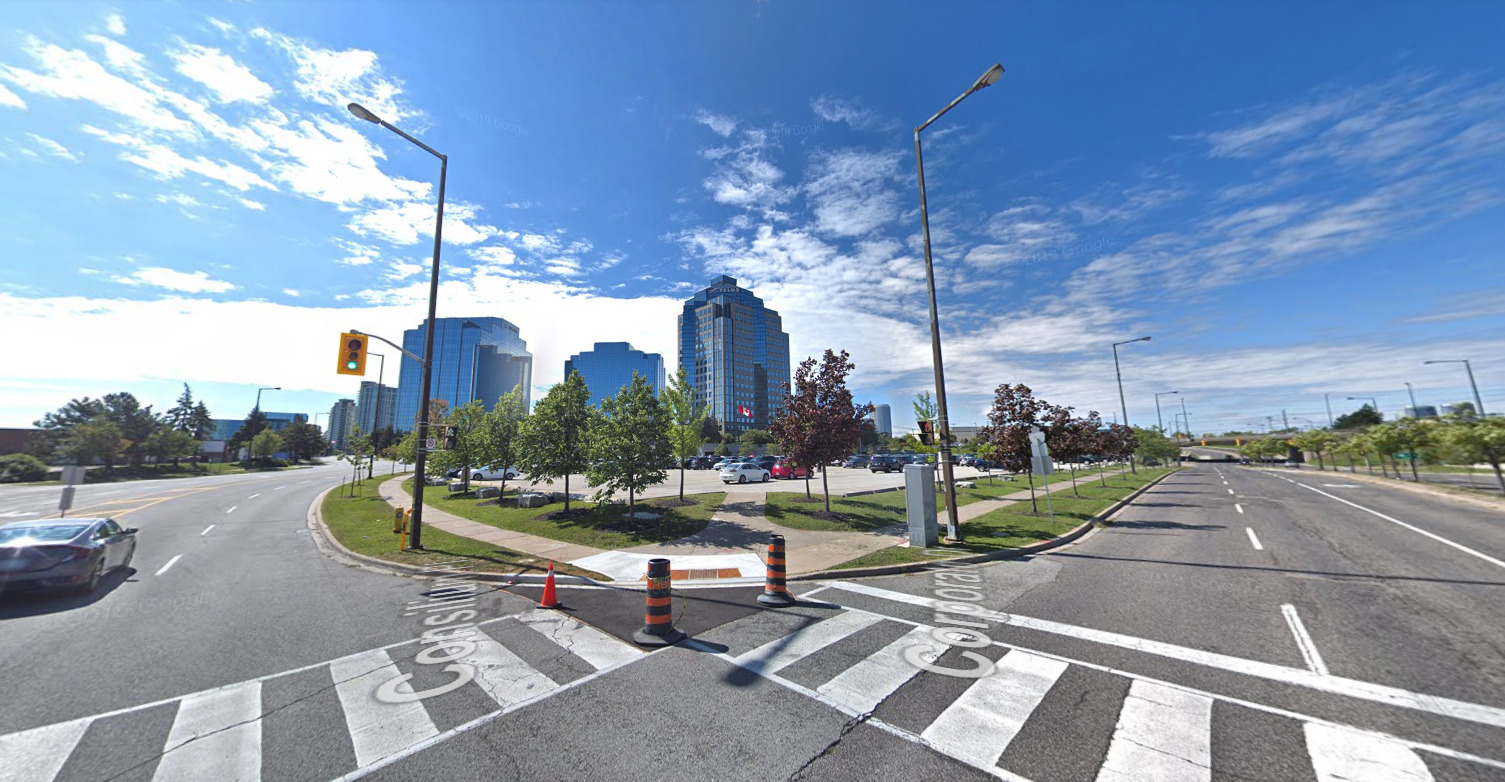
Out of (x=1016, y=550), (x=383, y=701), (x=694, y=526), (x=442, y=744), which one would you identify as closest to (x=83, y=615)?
(x=383, y=701)

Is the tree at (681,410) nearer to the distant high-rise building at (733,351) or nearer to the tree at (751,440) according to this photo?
the tree at (751,440)

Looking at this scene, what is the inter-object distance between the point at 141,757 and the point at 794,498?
18493 mm

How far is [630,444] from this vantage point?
623 inches

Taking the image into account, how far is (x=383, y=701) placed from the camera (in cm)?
480

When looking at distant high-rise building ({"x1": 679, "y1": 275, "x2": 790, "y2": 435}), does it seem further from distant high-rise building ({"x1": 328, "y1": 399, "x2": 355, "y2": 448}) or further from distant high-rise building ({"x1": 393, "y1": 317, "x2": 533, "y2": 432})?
distant high-rise building ({"x1": 328, "y1": 399, "x2": 355, "y2": 448})

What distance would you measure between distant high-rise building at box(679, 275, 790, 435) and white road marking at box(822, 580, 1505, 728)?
5300 inches

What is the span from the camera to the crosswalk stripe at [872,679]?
468cm

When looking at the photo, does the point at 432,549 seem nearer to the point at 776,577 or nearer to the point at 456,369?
the point at 776,577

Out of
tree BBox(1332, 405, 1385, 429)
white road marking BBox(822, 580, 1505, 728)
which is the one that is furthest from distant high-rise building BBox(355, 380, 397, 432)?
tree BBox(1332, 405, 1385, 429)

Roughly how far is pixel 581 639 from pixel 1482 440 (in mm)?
38496

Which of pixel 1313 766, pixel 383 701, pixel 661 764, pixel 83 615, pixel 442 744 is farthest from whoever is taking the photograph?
pixel 83 615

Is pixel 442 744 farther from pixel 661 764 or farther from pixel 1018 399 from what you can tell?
pixel 1018 399

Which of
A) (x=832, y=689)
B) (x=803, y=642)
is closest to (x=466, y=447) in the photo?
(x=803, y=642)

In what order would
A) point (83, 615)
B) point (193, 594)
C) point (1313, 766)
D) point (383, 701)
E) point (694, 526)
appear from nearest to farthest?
point (1313, 766), point (383, 701), point (83, 615), point (193, 594), point (694, 526)
